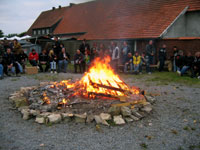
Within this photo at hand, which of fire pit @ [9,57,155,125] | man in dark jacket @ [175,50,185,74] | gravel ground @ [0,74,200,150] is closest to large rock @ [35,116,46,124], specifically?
fire pit @ [9,57,155,125]

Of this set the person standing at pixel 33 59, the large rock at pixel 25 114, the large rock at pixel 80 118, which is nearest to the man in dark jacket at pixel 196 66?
the large rock at pixel 80 118

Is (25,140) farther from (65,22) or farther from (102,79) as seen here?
(65,22)

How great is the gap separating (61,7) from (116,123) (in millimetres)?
34961

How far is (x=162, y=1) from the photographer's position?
18703 millimetres

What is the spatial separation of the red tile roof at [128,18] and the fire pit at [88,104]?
33.7ft

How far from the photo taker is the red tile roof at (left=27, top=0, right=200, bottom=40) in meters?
16.7

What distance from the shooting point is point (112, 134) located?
4.64 m

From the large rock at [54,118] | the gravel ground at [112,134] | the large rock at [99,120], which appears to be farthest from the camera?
the large rock at [54,118]

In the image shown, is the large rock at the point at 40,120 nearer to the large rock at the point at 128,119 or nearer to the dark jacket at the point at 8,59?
the large rock at the point at 128,119

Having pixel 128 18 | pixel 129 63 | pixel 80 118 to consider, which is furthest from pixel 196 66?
pixel 128 18

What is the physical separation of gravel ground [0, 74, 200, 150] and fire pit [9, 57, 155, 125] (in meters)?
0.25

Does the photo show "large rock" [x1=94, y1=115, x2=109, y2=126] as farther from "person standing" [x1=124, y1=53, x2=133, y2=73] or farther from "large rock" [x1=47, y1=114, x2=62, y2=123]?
"person standing" [x1=124, y1=53, x2=133, y2=73]

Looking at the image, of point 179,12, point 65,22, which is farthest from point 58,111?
point 65,22

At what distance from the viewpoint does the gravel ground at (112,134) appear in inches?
163
